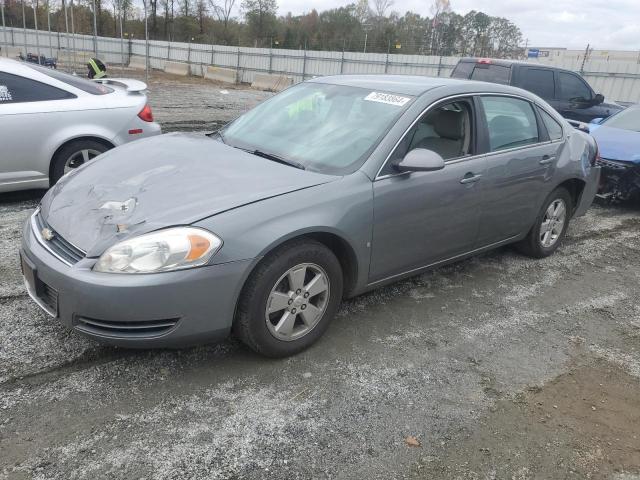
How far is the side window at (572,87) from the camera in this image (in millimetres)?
10336

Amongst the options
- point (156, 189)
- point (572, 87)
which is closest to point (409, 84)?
point (156, 189)

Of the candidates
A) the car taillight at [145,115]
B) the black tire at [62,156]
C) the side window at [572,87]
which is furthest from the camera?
the side window at [572,87]

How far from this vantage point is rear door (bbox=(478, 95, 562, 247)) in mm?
4086

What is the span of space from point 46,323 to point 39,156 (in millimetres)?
→ 2650

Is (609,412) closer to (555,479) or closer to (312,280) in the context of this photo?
(555,479)

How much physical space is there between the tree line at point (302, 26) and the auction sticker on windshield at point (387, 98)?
3665 cm

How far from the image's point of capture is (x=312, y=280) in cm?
310

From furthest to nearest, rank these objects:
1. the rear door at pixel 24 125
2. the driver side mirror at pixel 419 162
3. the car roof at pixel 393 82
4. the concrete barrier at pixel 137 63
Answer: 1. the concrete barrier at pixel 137 63
2. the rear door at pixel 24 125
3. the car roof at pixel 393 82
4. the driver side mirror at pixel 419 162

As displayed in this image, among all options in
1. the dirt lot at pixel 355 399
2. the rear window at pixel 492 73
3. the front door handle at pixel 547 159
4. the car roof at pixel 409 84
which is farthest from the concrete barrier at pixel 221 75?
the dirt lot at pixel 355 399

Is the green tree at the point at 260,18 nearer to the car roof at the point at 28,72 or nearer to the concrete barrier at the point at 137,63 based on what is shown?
the concrete barrier at the point at 137,63

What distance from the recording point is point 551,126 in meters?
4.79

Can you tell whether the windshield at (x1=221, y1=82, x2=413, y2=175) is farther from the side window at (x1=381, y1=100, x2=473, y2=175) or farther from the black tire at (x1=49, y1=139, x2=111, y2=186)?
the black tire at (x1=49, y1=139, x2=111, y2=186)

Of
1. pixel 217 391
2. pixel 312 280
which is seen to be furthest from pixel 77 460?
pixel 312 280

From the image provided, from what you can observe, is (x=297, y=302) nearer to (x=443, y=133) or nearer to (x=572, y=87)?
(x=443, y=133)
